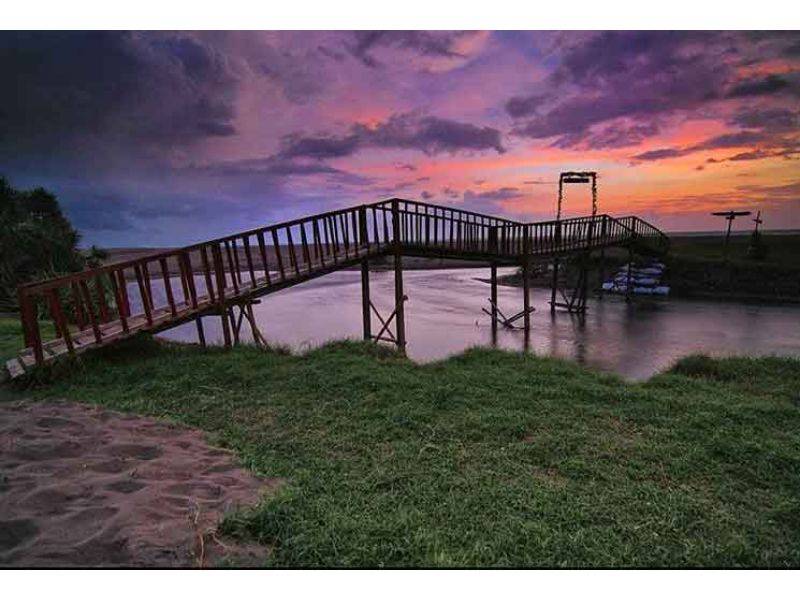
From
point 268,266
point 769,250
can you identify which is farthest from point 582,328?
point 769,250

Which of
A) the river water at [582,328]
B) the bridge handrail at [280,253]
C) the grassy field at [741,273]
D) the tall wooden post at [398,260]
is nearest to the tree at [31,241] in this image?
the bridge handrail at [280,253]

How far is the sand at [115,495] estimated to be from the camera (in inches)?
70.3

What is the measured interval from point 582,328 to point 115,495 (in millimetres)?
10795

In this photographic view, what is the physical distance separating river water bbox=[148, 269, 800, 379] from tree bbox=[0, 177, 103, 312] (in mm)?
2793

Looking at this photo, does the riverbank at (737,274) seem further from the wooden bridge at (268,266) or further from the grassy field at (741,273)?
the wooden bridge at (268,266)

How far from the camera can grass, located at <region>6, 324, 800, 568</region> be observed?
193 cm

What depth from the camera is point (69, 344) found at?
452 cm

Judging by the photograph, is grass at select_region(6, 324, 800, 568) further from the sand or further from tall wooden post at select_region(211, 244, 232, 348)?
tall wooden post at select_region(211, 244, 232, 348)

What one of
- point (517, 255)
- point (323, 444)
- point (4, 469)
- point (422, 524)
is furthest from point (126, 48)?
point (517, 255)

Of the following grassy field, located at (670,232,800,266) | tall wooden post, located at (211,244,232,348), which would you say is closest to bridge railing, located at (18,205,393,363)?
tall wooden post, located at (211,244,232,348)

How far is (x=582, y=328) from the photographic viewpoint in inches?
435

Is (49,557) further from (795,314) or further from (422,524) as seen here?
(795,314)

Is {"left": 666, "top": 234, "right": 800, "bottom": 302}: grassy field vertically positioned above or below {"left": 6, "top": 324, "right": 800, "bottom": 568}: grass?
below
